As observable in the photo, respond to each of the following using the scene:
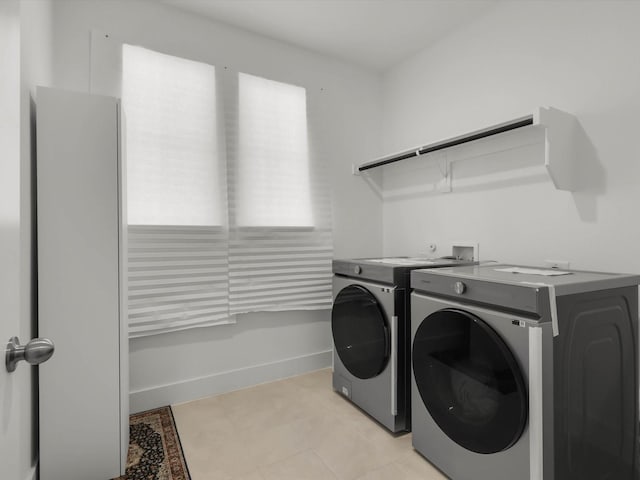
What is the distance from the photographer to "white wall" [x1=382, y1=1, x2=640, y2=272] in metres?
1.59

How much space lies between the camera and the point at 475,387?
1.37m

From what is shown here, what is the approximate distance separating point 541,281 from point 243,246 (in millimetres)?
1768

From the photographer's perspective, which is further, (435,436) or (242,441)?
(242,441)

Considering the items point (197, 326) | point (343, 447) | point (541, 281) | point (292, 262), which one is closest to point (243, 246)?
point (292, 262)

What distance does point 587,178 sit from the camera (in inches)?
67.3

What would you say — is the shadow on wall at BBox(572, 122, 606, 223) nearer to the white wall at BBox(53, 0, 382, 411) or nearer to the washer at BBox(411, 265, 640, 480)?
the washer at BBox(411, 265, 640, 480)

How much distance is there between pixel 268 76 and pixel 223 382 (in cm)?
221

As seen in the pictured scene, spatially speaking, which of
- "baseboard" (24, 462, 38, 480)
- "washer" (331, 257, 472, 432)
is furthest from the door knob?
"washer" (331, 257, 472, 432)

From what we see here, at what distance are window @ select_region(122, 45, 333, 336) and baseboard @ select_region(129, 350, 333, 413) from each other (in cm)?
40

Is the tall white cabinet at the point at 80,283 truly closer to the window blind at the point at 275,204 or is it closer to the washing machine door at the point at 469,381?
the window blind at the point at 275,204

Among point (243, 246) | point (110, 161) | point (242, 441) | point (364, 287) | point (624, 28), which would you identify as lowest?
point (242, 441)

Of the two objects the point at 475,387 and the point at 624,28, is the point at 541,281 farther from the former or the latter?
the point at 624,28

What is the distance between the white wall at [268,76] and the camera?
2.01 meters

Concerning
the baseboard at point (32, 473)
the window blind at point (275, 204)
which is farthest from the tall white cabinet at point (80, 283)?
the window blind at point (275, 204)
